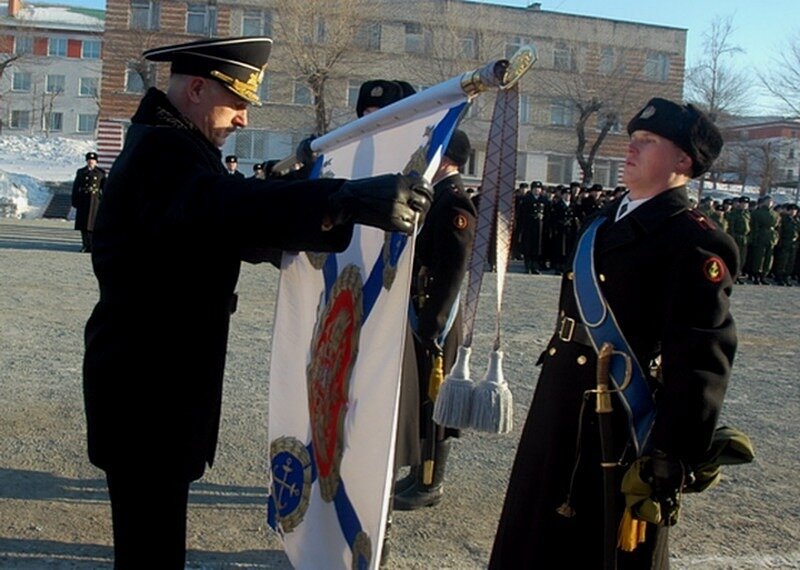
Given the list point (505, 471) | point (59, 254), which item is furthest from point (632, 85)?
point (505, 471)

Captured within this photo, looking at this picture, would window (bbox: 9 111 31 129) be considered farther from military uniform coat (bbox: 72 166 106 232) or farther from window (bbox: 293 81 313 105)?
military uniform coat (bbox: 72 166 106 232)

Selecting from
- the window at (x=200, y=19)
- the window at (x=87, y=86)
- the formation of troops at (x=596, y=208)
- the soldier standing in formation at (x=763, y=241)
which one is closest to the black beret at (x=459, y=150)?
the formation of troops at (x=596, y=208)

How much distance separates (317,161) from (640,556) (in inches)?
73.5

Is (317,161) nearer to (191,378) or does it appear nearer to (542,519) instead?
(191,378)

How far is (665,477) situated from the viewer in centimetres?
261

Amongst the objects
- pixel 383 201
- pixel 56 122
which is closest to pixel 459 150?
pixel 383 201

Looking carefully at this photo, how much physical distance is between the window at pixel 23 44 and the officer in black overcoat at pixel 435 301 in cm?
5619

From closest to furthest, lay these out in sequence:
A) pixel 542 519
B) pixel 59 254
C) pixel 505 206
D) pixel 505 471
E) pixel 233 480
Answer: pixel 505 206, pixel 542 519, pixel 233 480, pixel 505 471, pixel 59 254

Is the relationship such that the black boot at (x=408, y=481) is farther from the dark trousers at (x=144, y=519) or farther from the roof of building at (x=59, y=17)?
the roof of building at (x=59, y=17)

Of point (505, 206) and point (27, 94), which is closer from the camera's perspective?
point (505, 206)

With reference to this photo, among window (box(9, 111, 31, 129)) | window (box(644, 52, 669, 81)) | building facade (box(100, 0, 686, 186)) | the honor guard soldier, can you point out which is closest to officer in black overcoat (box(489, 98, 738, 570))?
the honor guard soldier

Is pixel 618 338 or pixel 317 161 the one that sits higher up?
pixel 317 161

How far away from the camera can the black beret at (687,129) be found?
9.44 ft

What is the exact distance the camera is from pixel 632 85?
41.1 meters
